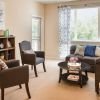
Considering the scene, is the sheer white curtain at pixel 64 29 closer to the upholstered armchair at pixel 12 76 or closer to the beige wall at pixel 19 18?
the beige wall at pixel 19 18

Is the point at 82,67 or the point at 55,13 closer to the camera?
the point at 82,67

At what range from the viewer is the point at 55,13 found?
283 inches

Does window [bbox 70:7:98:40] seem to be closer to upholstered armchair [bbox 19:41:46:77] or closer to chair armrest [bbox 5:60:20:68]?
upholstered armchair [bbox 19:41:46:77]

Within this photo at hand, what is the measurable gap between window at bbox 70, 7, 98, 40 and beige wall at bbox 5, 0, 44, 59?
5.21ft

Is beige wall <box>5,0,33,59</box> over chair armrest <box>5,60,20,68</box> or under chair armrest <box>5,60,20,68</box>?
over

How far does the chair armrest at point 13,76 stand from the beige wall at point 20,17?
261 cm

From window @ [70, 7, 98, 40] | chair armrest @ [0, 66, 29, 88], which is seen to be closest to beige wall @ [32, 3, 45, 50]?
window @ [70, 7, 98, 40]

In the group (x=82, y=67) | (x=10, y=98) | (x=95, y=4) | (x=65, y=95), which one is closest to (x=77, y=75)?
(x=82, y=67)

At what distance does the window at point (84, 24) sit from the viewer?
668cm

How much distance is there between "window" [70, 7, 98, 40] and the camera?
21.9 feet

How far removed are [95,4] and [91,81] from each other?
3.33 meters

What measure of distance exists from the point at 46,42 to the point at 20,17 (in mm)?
2001

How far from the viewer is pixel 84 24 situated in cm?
686

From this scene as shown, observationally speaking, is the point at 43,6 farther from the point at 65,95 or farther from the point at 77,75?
the point at 65,95
